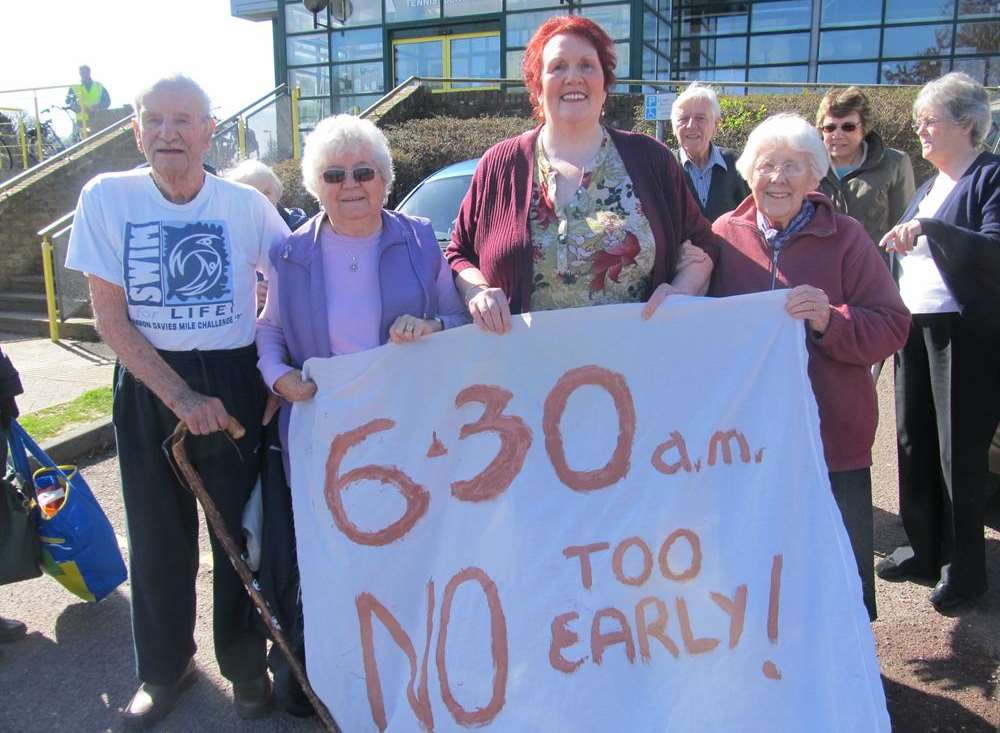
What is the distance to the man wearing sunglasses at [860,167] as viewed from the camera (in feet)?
14.0

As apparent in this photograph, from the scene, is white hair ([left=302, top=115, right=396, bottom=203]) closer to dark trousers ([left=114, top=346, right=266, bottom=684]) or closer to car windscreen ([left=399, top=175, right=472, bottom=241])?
dark trousers ([left=114, top=346, right=266, bottom=684])

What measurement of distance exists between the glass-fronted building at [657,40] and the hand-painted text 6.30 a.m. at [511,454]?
14505 mm

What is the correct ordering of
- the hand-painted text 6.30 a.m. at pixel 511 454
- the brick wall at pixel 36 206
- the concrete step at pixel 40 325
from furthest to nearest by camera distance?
the brick wall at pixel 36 206 < the concrete step at pixel 40 325 < the hand-painted text 6.30 a.m. at pixel 511 454

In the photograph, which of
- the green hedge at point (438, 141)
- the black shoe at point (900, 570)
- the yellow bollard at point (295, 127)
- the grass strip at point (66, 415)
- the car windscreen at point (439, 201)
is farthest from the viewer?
the yellow bollard at point (295, 127)

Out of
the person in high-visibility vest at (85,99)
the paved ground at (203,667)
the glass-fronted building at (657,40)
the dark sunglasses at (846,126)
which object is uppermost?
the glass-fronted building at (657,40)

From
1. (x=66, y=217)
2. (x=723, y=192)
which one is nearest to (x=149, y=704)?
(x=723, y=192)

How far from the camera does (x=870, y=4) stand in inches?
639

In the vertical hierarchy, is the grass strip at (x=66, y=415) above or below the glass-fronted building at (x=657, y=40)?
below

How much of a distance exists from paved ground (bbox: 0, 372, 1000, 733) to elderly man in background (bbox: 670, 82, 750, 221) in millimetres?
2215

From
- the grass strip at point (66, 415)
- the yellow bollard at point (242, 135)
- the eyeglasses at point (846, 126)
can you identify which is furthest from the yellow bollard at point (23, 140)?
the eyeglasses at point (846, 126)

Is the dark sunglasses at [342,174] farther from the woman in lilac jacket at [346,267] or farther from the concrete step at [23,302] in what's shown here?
the concrete step at [23,302]

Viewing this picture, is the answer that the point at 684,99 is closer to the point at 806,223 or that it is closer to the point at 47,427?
the point at 806,223

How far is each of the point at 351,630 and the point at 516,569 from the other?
54 cm

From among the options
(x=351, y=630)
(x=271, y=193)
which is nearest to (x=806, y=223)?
(x=351, y=630)
